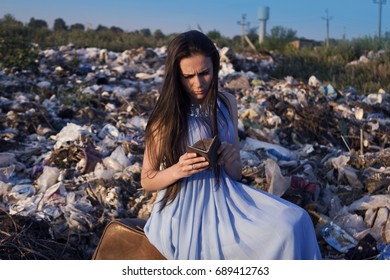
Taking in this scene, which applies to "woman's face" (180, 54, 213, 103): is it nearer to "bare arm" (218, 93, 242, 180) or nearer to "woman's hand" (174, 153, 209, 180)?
"bare arm" (218, 93, 242, 180)

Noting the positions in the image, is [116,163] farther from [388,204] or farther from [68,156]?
[388,204]

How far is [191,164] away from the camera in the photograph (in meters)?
2.28

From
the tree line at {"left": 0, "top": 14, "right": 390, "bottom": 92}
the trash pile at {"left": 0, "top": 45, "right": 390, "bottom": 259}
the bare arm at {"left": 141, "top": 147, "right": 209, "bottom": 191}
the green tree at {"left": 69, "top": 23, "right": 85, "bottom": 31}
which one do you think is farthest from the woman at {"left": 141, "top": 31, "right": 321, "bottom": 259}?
the green tree at {"left": 69, "top": 23, "right": 85, "bottom": 31}

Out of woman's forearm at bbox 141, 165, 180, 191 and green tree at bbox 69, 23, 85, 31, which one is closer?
woman's forearm at bbox 141, 165, 180, 191

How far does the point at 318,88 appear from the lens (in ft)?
27.1

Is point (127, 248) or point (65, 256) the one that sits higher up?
point (127, 248)

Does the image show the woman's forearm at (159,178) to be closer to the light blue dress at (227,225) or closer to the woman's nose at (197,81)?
the light blue dress at (227,225)

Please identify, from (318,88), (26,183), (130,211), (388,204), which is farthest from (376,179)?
A: (318,88)

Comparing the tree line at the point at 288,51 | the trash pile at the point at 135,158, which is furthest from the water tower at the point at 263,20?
the trash pile at the point at 135,158

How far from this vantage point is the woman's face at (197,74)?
2436mm

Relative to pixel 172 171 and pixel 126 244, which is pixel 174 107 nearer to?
pixel 172 171

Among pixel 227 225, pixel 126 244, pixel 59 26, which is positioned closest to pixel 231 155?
pixel 227 225

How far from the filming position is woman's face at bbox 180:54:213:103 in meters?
2.44

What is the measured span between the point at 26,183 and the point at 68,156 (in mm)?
500
